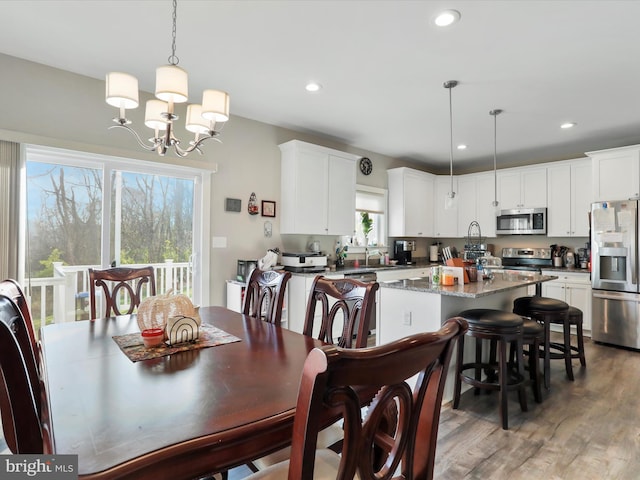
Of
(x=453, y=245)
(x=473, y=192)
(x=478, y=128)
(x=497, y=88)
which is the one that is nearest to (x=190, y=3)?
(x=497, y=88)

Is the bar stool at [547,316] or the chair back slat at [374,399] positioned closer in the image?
the chair back slat at [374,399]

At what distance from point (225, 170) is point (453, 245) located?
4.55m

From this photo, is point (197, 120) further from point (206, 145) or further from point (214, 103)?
point (206, 145)

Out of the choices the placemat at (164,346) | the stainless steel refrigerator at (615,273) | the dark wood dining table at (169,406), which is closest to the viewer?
the dark wood dining table at (169,406)

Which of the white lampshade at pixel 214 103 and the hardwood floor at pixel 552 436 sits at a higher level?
the white lampshade at pixel 214 103

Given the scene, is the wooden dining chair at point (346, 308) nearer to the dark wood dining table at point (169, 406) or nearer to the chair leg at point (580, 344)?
the dark wood dining table at point (169, 406)

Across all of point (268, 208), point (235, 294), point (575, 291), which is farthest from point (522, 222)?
point (235, 294)

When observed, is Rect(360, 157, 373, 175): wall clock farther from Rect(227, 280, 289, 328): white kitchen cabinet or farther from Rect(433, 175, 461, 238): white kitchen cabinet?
Rect(227, 280, 289, 328): white kitchen cabinet

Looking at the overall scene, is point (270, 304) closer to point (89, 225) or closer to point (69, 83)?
point (89, 225)

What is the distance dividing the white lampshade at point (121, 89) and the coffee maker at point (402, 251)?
4.62 metres

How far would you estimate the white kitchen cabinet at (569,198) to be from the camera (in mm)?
4820

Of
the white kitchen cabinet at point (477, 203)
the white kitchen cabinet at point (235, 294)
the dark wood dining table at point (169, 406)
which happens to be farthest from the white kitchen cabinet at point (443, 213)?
the dark wood dining table at point (169, 406)

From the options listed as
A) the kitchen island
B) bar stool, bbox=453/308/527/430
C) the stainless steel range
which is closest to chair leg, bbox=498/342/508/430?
bar stool, bbox=453/308/527/430

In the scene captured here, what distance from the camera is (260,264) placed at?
3713 mm
